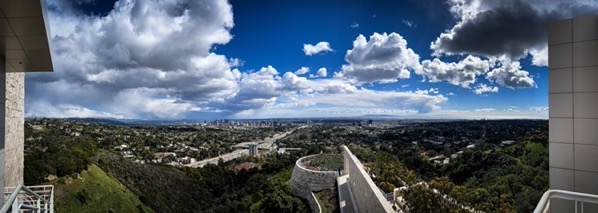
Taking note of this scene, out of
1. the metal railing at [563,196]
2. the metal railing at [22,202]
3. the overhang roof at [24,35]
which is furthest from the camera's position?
the overhang roof at [24,35]

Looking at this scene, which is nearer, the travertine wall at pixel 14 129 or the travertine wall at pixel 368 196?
the travertine wall at pixel 14 129

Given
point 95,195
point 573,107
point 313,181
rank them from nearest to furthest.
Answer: point 573,107
point 313,181
point 95,195

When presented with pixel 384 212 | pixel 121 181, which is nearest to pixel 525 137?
pixel 384 212

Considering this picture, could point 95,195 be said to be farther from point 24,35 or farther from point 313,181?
point 24,35

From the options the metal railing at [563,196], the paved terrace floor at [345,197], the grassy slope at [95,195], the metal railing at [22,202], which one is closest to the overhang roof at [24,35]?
the metal railing at [22,202]

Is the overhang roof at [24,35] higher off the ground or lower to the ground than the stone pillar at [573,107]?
higher

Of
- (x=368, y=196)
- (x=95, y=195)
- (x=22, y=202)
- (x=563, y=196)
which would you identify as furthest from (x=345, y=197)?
(x=95, y=195)

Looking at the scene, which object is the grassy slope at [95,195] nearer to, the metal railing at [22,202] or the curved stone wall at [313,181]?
the curved stone wall at [313,181]
